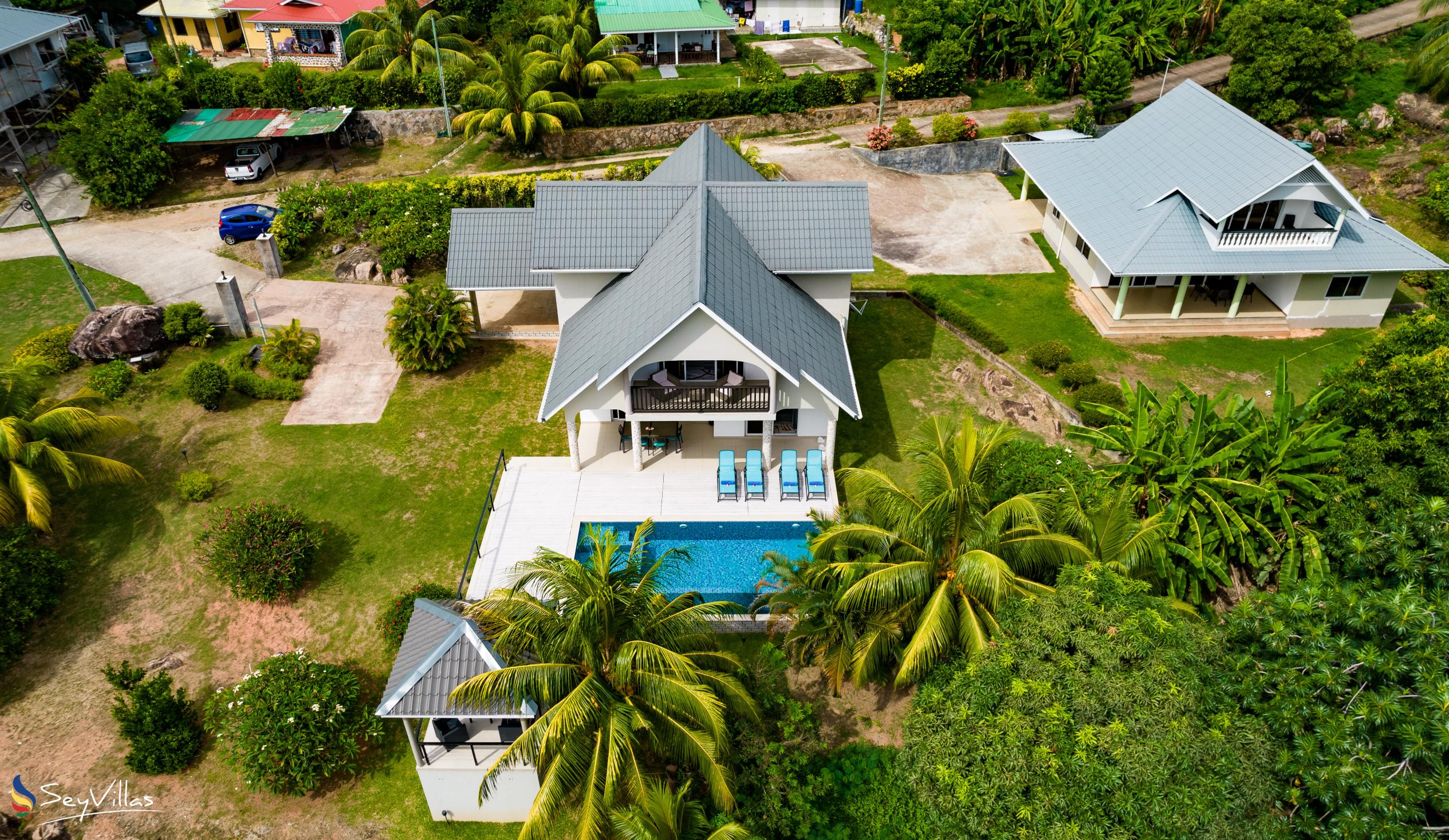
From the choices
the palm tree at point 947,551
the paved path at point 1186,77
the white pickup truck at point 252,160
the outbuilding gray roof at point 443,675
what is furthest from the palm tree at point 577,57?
the outbuilding gray roof at point 443,675

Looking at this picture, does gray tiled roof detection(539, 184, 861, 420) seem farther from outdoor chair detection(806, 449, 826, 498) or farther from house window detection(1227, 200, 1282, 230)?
house window detection(1227, 200, 1282, 230)

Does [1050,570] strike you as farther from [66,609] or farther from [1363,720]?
[66,609]

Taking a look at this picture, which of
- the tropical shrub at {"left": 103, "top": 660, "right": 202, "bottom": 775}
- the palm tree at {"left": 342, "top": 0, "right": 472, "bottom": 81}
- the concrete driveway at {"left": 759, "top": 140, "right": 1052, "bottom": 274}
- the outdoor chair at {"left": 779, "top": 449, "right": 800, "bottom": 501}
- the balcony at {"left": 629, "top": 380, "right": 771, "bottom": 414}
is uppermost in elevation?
the palm tree at {"left": 342, "top": 0, "right": 472, "bottom": 81}

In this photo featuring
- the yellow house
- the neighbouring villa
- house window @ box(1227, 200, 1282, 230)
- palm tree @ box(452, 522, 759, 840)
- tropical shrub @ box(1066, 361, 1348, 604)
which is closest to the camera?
palm tree @ box(452, 522, 759, 840)

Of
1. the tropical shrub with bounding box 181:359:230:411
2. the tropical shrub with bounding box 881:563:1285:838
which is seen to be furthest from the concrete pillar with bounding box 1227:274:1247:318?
the tropical shrub with bounding box 181:359:230:411

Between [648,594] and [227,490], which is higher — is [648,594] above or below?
above

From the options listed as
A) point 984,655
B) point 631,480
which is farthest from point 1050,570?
point 631,480

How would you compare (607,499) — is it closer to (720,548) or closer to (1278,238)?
(720,548)
